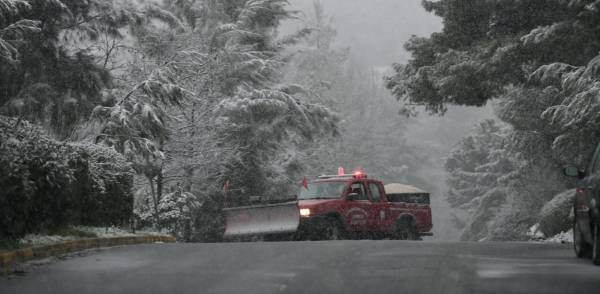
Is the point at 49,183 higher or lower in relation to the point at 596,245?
higher

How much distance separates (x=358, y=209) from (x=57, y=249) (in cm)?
873

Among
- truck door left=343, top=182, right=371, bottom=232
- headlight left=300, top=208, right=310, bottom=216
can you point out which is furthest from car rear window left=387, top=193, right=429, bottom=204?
headlight left=300, top=208, right=310, bottom=216

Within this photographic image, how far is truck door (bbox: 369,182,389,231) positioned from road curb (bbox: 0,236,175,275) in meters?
5.56

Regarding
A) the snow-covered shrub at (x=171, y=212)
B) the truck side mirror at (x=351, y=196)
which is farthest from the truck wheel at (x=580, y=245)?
the snow-covered shrub at (x=171, y=212)

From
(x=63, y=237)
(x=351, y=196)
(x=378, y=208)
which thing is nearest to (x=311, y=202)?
(x=351, y=196)

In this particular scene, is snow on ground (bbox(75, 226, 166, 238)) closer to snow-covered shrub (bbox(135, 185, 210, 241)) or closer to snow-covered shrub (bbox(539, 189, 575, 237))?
snow-covered shrub (bbox(135, 185, 210, 241))

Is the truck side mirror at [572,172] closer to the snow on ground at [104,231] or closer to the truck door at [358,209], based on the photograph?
the truck door at [358,209]

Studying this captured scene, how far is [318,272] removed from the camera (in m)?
10.4

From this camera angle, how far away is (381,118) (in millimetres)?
76125

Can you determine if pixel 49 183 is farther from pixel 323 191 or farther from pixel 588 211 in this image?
pixel 323 191

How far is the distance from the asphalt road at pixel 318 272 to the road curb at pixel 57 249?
1.61ft

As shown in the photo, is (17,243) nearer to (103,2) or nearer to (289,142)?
(103,2)

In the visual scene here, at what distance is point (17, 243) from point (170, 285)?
14.4ft

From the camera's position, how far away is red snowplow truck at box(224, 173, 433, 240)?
65.7ft
